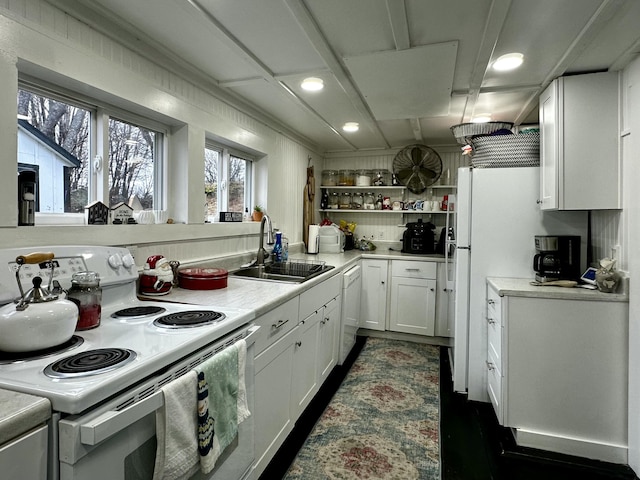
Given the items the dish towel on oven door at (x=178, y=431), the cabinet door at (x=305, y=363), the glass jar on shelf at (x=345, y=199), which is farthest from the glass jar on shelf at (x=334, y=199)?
the dish towel on oven door at (x=178, y=431)

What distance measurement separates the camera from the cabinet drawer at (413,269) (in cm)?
370

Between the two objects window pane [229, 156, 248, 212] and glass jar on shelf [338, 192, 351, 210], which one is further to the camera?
glass jar on shelf [338, 192, 351, 210]

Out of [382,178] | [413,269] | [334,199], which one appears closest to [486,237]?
[413,269]

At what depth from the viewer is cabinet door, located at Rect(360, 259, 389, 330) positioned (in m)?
3.86

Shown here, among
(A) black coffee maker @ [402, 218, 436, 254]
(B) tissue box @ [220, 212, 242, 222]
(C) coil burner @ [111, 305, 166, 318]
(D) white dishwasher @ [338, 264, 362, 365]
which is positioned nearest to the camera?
(C) coil burner @ [111, 305, 166, 318]

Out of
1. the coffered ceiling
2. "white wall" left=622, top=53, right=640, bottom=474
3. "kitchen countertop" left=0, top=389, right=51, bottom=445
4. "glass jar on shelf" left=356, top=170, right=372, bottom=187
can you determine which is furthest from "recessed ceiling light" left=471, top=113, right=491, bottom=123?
"kitchen countertop" left=0, top=389, right=51, bottom=445

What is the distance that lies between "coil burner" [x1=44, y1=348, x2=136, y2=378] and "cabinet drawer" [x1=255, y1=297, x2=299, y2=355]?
24.6 inches

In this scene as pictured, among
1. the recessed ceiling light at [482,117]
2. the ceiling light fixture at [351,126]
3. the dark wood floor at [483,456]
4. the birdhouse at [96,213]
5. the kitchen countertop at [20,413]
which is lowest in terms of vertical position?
the dark wood floor at [483,456]

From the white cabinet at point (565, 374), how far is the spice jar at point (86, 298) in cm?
202

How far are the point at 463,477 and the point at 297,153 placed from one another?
3.06 meters

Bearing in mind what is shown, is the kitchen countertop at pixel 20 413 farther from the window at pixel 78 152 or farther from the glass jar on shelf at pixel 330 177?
the glass jar on shelf at pixel 330 177

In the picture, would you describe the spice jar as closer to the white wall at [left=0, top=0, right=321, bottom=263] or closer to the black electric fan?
the white wall at [left=0, top=0, right=321, bottom=263]

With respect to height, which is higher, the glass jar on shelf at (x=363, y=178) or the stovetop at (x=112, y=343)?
the glass jar on shelf at (x=363, y=178)

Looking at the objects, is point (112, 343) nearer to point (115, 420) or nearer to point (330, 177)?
point (115, 420)
